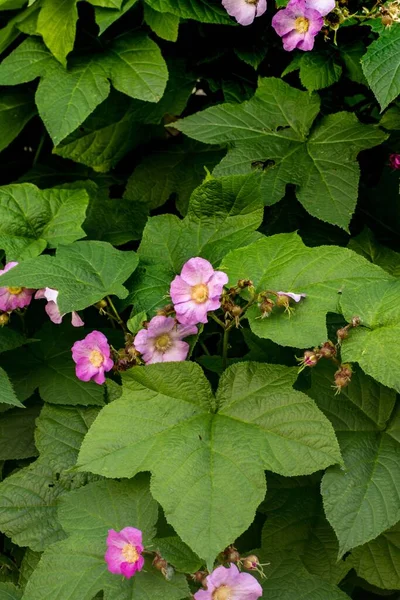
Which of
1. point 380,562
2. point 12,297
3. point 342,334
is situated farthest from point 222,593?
point 12,297

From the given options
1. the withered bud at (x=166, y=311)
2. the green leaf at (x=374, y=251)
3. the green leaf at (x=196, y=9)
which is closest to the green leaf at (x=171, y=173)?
the green leaf at (x=196, y=9)

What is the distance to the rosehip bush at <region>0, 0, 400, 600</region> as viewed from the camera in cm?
170

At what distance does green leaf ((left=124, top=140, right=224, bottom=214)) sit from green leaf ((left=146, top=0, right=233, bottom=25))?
0.43 metres

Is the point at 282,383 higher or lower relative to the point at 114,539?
higher

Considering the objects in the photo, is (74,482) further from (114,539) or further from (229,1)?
(229,1)

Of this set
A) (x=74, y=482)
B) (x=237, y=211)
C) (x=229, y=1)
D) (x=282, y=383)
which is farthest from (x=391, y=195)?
(x=74, y=482)

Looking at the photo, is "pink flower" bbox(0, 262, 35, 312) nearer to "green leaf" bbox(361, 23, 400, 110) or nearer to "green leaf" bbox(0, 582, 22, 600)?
"green leaf" bbox(0, 582, 22, 600)

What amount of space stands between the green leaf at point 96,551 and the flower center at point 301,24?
1172 millimetres

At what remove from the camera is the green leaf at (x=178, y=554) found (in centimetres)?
169

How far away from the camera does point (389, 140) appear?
94.2 inches

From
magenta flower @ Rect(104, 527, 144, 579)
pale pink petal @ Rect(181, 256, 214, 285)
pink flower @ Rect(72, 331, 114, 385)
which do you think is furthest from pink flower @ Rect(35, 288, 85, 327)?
magenta flower @ Rect(104, 527, 144, 579)

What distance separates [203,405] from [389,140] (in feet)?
3.49

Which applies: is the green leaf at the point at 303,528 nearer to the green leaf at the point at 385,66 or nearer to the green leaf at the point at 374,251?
the green leaf at the point at 374,251

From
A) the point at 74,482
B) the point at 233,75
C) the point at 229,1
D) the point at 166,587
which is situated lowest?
the point at 74,482
